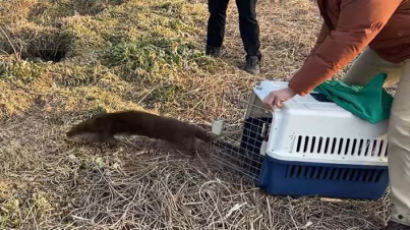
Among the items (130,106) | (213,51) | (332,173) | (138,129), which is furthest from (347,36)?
(213,51)

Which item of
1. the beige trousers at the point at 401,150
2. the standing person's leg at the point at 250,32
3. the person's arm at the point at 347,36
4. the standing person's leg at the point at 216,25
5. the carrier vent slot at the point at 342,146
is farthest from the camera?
the standing person's leg at the point at 216,25

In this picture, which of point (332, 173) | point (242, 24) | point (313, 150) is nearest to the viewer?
point (313, 150)

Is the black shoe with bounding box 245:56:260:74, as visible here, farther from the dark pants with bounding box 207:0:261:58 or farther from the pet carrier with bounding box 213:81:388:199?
the pet carrier with bounding box 213:81:388:199

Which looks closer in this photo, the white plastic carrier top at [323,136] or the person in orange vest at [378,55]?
the person in orange vest at [378,55]

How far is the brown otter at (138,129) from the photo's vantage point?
2.72m

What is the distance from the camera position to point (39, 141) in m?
2.76

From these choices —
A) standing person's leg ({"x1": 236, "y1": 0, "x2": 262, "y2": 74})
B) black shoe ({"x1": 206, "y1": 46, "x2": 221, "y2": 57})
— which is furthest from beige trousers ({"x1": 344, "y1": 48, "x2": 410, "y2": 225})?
black shoe ({"x1": 206, "y1": 46, "x2": 221, "y2": 57})

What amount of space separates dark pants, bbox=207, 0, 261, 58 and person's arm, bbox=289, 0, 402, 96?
4.95 ft

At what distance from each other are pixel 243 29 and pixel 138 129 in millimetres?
1261

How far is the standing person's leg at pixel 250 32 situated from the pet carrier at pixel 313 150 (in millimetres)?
1137

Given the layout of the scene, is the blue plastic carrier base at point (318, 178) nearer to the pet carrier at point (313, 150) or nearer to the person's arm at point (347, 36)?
the pet carrier at point (313, 150)

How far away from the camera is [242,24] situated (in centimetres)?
365

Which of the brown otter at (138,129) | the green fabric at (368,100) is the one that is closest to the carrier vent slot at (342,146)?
the green fabric at (368,100)

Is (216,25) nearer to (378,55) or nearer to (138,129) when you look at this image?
(138,129)
